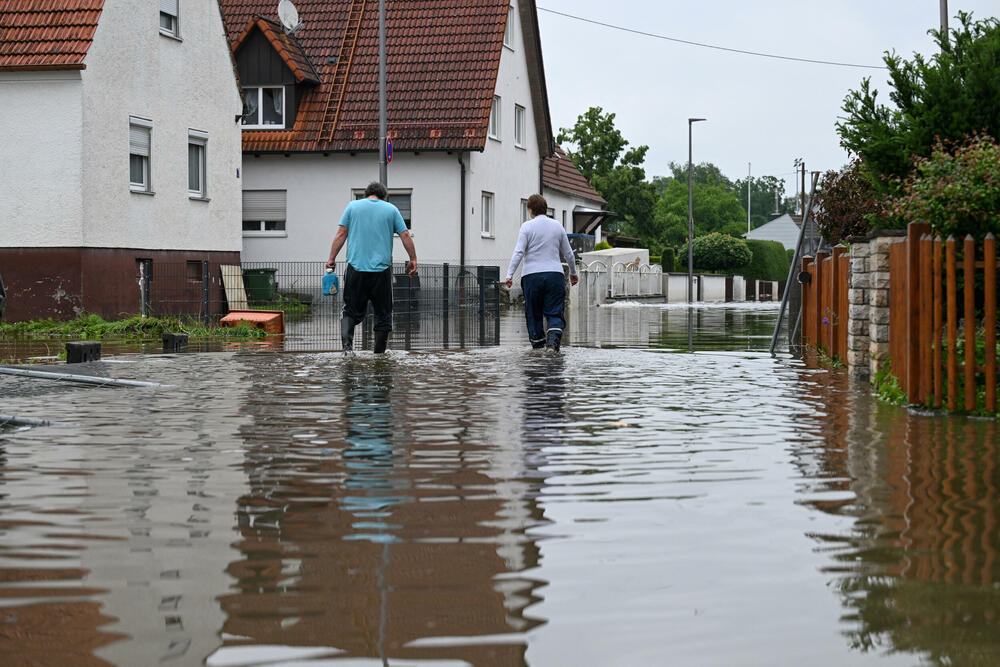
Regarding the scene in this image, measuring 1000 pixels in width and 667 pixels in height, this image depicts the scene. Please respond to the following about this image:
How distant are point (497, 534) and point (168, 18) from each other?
2462cm

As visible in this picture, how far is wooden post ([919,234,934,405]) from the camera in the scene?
9.47 m

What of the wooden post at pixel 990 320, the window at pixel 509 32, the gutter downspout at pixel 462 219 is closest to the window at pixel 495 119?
the window at pixel 509 32

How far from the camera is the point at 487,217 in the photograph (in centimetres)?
4003

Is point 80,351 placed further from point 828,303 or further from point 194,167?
point 194,167

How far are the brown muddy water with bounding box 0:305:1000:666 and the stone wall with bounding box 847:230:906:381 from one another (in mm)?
1586

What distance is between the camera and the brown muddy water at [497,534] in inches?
145

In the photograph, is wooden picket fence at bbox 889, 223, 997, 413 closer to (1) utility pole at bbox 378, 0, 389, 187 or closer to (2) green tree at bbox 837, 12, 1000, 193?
(2) green tree at bbox 837, 12, 1000, 193

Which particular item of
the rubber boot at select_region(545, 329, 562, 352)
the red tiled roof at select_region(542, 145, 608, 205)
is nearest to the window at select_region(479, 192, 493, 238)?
the red tiled roof at select_region(542, 145, 608, 205)

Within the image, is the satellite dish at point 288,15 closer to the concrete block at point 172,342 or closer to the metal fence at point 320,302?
the metal fence at point 320,302

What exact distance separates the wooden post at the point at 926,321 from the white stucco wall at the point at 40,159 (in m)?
17.8

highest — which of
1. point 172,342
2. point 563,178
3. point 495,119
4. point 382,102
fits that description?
point 495,119

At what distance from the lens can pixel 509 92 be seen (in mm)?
40750

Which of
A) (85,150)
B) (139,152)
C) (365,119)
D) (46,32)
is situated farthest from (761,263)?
(46,32)

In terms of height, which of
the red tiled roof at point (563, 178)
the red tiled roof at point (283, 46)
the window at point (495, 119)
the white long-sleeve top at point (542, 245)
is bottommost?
the white long-sleeve top at point (542, 245)
